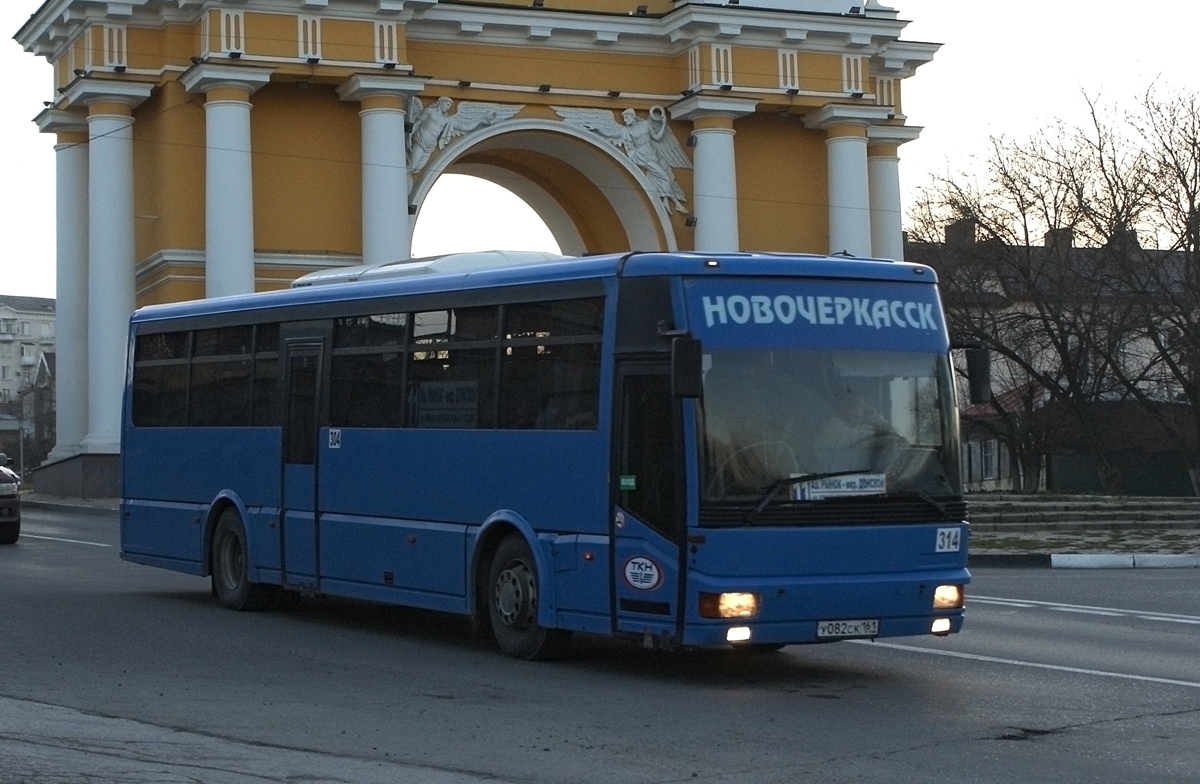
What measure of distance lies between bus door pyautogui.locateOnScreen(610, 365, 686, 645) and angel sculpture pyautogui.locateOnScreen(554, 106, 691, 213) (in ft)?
105

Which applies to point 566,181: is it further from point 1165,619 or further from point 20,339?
point 20,339

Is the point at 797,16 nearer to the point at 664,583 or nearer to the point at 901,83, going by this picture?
the point at 901,83

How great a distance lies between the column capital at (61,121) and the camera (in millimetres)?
43719

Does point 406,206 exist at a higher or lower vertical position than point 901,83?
lower

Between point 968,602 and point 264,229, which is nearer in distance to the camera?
point 968,602

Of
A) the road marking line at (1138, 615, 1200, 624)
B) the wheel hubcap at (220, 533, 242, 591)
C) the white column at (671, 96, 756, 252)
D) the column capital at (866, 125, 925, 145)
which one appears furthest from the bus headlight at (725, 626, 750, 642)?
the column capital at (866, 125, 925, 145)

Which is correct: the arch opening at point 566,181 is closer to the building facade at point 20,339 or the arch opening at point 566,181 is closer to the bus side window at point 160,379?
the bus side window at point 160,379

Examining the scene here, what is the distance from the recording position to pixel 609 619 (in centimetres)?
1233

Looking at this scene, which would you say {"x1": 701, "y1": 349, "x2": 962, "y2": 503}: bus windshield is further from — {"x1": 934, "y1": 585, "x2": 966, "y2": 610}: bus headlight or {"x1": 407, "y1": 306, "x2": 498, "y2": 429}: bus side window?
{"x1": 407, "y1": 306, "x2": 498, "y2": 429}: bus side window

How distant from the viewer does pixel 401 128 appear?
137ft

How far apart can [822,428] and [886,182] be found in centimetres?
3646

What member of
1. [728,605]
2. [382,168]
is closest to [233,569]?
[728,605]

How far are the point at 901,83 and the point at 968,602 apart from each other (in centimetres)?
3110

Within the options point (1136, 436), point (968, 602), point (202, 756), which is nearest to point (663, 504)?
point (202, 756)
